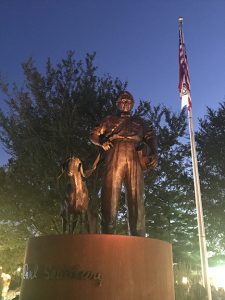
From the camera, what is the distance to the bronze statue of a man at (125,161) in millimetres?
6480

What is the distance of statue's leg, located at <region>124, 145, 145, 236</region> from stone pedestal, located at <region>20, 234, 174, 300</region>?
2.86 ft

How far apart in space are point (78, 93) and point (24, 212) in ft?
19.1

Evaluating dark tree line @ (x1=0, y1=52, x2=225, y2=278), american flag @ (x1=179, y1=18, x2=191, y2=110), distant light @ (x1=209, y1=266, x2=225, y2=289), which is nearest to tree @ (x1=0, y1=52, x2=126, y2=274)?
dark tree line @ (x1=0, y1=52, x2=225, y2=278)

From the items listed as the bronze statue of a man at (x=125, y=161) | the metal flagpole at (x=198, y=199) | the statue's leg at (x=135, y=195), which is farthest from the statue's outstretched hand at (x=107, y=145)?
the metal flagpole at (x=198, y=199)

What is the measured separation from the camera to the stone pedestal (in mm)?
4965

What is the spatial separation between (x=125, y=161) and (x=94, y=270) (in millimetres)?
2267

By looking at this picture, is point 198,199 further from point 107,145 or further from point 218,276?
point 218,276

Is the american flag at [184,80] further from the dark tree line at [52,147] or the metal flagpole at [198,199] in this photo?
the dark tree line at [52,147]

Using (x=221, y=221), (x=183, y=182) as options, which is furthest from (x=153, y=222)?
(x=221, y=221)

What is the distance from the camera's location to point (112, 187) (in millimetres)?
6590

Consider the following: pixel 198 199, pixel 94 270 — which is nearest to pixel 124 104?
pixel 94 270

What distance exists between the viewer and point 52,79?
18.0 metres

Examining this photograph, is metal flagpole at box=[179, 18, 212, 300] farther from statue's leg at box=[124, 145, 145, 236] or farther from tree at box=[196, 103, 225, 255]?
tree at box=[196, 103, 225, 255]

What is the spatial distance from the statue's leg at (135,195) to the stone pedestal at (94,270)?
2.86 feet
